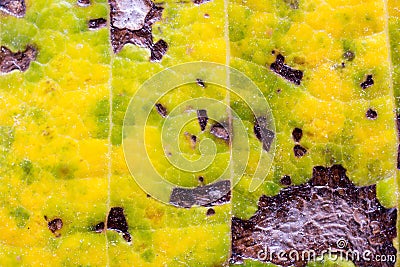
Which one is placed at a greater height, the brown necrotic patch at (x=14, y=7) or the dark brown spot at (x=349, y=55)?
the brown necrotic patch at (x=14, y=7)

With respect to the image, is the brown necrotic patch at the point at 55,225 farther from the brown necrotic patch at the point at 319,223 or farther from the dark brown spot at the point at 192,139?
the brown necrotic patch at the point at 319,223

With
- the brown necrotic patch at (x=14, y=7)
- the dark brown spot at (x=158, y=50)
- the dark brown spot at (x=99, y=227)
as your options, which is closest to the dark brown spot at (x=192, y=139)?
the dark brown spot at (x=158, y=50)

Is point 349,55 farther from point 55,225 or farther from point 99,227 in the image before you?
point 55,225

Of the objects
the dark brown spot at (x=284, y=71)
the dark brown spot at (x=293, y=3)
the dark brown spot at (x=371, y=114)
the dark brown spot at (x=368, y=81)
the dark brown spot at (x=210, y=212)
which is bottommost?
the dark brown spot at (x=210, y=212)

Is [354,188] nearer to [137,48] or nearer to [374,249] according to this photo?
[374,249]

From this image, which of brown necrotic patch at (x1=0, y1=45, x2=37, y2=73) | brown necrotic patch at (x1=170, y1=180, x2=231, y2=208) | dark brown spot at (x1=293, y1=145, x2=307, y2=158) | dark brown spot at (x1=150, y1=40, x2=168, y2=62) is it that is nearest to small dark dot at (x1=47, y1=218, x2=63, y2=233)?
brown necrotic patch at (x1=170, y1=180, x2=231, y2=208)

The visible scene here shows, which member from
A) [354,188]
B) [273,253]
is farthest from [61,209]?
[354,188]
